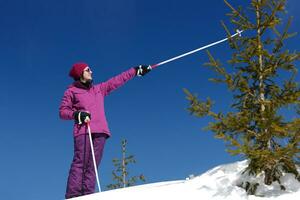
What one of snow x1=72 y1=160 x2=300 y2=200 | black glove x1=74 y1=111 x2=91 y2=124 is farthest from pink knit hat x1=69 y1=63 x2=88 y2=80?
snow x1=72 y1=160 x2=300 y2=200

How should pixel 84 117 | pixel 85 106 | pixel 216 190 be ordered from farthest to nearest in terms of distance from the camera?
pixel 85 106 < pixel 84 117 < pixel 216 190

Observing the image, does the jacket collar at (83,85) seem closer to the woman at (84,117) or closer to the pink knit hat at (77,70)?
the woman at (84,117)

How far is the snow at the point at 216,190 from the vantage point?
5430mm

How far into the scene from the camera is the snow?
17.8ft

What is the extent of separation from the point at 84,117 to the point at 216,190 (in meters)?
2.82

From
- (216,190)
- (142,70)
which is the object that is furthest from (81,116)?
(216,190)

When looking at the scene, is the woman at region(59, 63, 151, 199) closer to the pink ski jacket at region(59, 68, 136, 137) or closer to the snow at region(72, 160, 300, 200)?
the pink ski jacket at region(59, 68, 136, 137)

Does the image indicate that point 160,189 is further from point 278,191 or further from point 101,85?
point 101,85

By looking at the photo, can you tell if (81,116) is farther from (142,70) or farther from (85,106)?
(142,70)

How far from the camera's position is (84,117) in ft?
24.6

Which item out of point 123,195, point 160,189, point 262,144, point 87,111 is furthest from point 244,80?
point 87,111

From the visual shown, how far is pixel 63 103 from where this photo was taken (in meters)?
8.05

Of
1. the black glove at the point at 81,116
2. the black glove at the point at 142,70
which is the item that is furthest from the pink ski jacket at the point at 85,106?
the black glove at the point at 142,70

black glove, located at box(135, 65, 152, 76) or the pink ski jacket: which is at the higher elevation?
black glove, located at box(135, 65, 152, 76)
